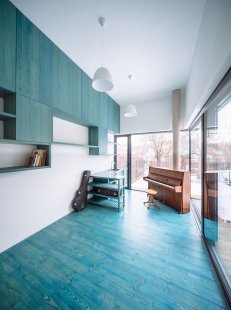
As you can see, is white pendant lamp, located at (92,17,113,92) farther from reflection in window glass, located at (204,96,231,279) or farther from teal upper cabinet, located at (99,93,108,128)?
teal upper cabinet, located at (99,93,108,128)

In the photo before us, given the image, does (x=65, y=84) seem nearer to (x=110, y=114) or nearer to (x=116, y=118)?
(x=110, y=114)

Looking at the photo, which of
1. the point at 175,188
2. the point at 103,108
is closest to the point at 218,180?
the point at 175,188

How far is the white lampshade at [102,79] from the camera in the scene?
1.75 meters

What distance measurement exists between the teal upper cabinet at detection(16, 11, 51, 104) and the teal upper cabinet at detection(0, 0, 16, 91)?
6 cm

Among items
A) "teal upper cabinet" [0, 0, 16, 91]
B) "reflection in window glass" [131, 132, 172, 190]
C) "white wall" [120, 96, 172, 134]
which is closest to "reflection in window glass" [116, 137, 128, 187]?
"reflection in window glass" [131, 132, 172, 190]

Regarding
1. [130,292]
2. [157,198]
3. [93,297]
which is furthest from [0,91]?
[157,198]

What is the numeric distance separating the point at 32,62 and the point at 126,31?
1.53 meters

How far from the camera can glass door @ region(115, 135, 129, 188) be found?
4.96 metres

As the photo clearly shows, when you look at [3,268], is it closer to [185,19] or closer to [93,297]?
[93,297]

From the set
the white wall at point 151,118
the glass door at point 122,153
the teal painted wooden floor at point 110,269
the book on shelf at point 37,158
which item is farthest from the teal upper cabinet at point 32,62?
the glass door at point 122,153

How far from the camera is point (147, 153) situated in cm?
470

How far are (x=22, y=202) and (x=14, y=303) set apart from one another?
1.19m

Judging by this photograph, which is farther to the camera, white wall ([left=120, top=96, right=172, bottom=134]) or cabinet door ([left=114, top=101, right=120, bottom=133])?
cabinet door ([left=114, top=101, right=120, bottom=133])

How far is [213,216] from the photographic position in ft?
6.31
